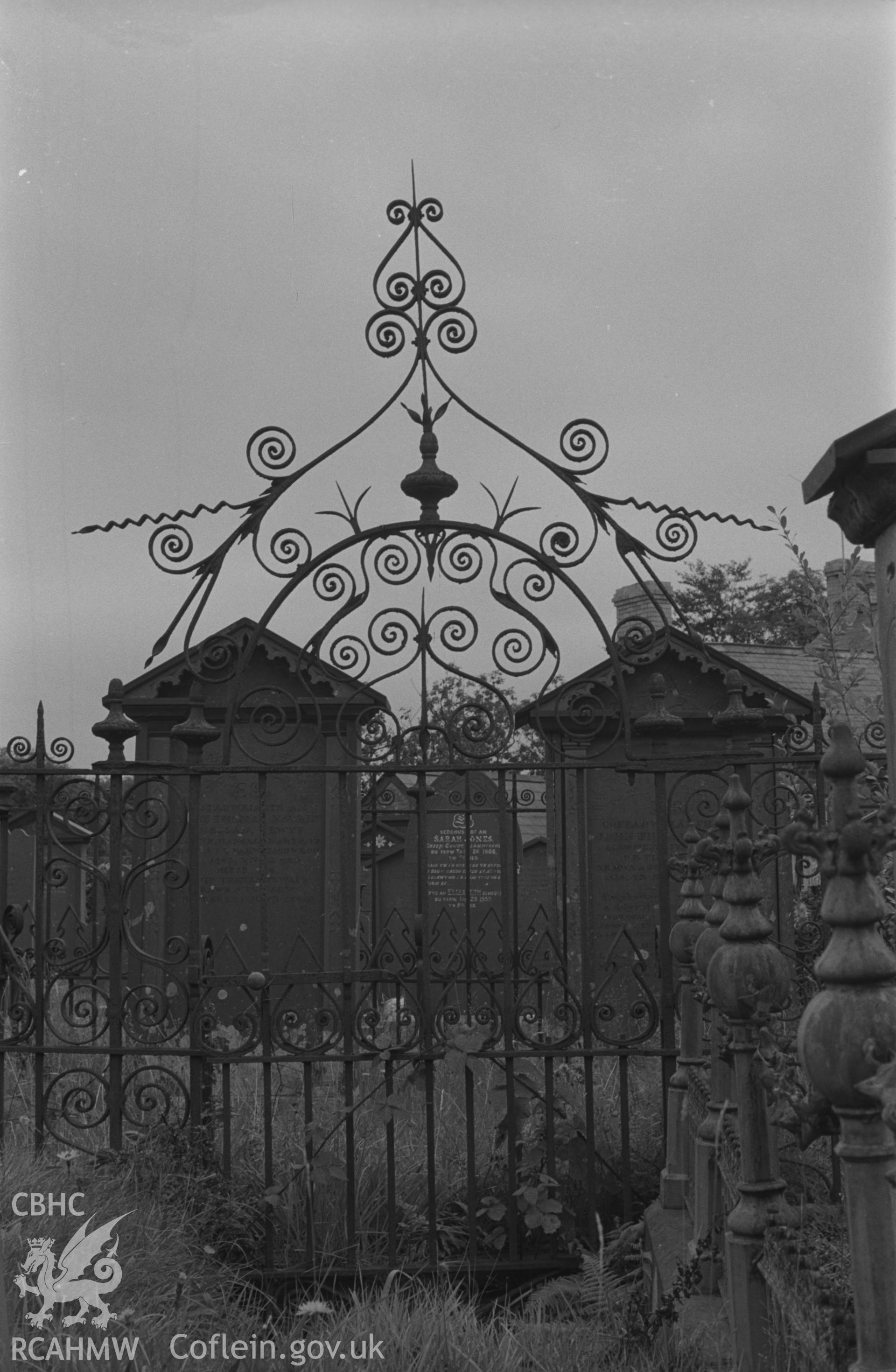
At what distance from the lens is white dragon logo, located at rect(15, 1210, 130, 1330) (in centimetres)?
353

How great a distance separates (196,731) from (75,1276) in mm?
2029

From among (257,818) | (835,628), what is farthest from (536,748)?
(835,628)

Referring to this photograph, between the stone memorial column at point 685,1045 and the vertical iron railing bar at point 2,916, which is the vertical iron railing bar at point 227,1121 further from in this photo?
the stone memorial column at point 685,1045

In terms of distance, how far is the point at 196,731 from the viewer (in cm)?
496

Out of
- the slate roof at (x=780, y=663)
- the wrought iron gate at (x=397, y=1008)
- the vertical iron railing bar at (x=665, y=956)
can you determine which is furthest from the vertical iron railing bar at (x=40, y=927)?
the slate roof at (x=780, y=663)

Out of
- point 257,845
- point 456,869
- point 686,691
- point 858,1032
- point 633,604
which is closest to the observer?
point 858,1032

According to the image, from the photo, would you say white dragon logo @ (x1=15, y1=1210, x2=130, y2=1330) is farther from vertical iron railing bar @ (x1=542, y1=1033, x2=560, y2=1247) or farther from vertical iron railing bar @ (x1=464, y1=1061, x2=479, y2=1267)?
vertical iron railing bar @ (x1=542, y1=1033, x2=560, y2=1247)

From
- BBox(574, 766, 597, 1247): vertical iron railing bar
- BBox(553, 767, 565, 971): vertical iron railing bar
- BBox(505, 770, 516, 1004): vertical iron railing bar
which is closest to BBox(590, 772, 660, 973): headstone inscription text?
BBox(553, 767, 565, 971): vertical iron railing bar

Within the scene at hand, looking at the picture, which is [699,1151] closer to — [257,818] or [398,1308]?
[398,1308]

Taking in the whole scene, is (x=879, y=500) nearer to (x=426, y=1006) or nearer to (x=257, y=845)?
(x=426, y=1006)

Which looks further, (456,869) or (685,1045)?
(456,869)

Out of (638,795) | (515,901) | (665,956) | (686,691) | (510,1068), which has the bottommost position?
(510,1068)

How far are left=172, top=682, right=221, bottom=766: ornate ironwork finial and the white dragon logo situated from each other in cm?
179

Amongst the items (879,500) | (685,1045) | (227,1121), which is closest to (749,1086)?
(879,500)
